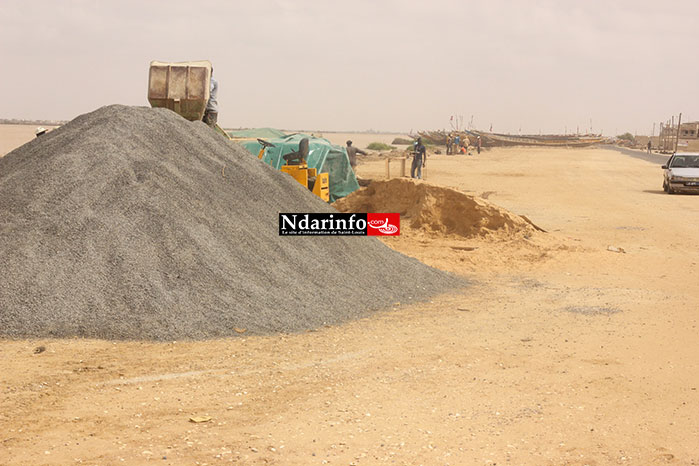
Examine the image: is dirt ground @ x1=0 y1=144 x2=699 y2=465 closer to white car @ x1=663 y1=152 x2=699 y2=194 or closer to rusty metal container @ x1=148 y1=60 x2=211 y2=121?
rusty metal container @ x1=148 y1=60 x2=211 y2=121

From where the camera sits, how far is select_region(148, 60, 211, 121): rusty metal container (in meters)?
10.4

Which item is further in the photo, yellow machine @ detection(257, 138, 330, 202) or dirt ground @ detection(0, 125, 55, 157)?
dirt ground @ detection(0, 125, 55, 157)

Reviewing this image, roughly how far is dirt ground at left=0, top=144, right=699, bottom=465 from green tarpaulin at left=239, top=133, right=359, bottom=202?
9287mm

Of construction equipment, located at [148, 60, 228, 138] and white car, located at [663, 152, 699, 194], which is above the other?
construction equipment, located at [148, 60, 228, 138]

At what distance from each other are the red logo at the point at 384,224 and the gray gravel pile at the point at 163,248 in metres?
3.76

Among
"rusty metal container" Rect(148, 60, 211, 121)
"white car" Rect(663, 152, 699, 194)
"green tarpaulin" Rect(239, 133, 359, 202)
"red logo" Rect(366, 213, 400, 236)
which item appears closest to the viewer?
"rusty metal container" Rect(148, 60, 211, 121)

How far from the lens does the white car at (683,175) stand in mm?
23297

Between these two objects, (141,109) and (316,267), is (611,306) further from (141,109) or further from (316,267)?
(141,109)

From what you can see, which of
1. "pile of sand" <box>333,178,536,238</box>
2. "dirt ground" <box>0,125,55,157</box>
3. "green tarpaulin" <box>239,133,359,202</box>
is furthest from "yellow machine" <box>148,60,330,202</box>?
"dirt ground" <box>0,125,55,157</box>

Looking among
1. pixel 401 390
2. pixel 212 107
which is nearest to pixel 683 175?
pixel 212 107

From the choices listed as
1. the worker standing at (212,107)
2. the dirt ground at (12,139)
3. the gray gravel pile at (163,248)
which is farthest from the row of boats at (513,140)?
the gray gravel pile at (163,248)

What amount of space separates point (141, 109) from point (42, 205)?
7.58ft

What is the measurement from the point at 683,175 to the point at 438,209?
13416 mm

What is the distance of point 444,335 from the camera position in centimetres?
700
